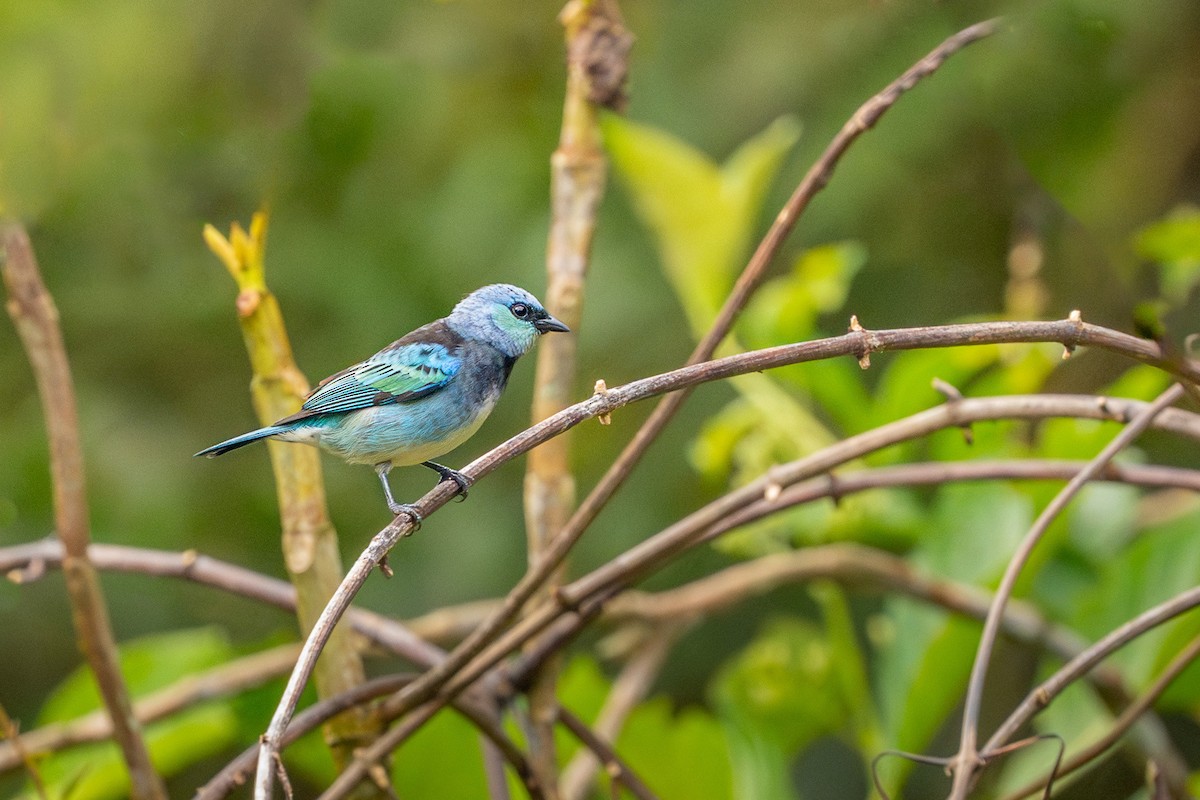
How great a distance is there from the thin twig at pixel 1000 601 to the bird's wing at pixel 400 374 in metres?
1.11

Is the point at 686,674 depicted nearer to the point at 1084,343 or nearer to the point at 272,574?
the point at 272,574

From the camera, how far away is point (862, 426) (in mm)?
2996

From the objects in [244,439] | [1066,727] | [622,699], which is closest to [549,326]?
[244,439]

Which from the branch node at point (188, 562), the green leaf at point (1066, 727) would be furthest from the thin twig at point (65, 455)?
the green leaf at point (1066, 727)

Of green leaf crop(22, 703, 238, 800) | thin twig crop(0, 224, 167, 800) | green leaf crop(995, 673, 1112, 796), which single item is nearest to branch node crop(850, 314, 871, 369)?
thin twig crop(0, 224, 167, 800)

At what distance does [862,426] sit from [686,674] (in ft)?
5.54

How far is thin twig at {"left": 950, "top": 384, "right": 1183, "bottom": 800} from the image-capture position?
1903mm

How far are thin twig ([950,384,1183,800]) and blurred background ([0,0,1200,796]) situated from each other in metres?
1.85

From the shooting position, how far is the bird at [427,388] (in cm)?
237

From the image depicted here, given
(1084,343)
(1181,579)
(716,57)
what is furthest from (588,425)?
(1084,343)

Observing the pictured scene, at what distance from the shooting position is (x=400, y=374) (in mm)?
2473

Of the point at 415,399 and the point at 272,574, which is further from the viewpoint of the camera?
the point at 272,574

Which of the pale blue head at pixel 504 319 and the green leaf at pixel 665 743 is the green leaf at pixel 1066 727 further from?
the pale blue head at pixel 504 319

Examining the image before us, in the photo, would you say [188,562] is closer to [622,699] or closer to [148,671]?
[148,671]
